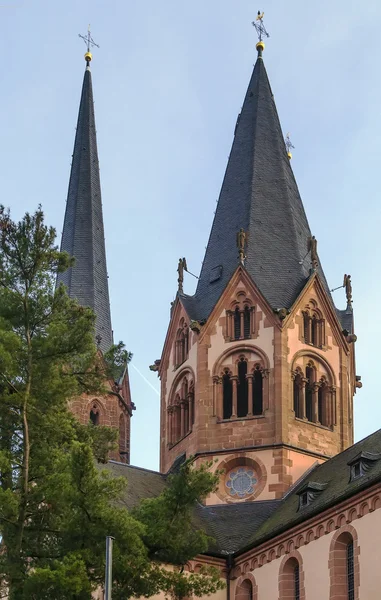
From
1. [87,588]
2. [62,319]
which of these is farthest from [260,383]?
[87,588]

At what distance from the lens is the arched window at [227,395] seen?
51562mm

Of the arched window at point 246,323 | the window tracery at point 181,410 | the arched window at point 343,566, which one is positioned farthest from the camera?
the window tracery at point 181,410

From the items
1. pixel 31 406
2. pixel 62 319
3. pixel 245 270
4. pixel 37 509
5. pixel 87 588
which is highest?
pixel 245 270

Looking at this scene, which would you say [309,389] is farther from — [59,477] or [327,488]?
[59,477]

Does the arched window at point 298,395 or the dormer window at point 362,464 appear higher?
the arched window at point 298,395

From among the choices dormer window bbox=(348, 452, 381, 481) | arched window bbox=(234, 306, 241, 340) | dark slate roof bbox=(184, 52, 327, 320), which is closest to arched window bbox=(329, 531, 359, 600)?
dormer window bbox=(348, 452, 381, 481)

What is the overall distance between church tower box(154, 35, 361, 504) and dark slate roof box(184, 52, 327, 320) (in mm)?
63

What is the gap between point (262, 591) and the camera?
1689 inches

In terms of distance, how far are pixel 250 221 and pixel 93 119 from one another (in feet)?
62.3

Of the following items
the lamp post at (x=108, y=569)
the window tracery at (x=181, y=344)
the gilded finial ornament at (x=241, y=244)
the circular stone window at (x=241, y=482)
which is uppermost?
the gilded finial ornament at (x=241, y=244)

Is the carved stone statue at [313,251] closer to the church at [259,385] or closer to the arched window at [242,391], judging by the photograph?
the church at [259,385]

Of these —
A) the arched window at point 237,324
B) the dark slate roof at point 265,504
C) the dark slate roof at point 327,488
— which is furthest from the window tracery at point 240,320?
the dark slate roof at point 327,488

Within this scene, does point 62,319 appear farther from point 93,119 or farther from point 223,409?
point 93,119

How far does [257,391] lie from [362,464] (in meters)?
11.2
